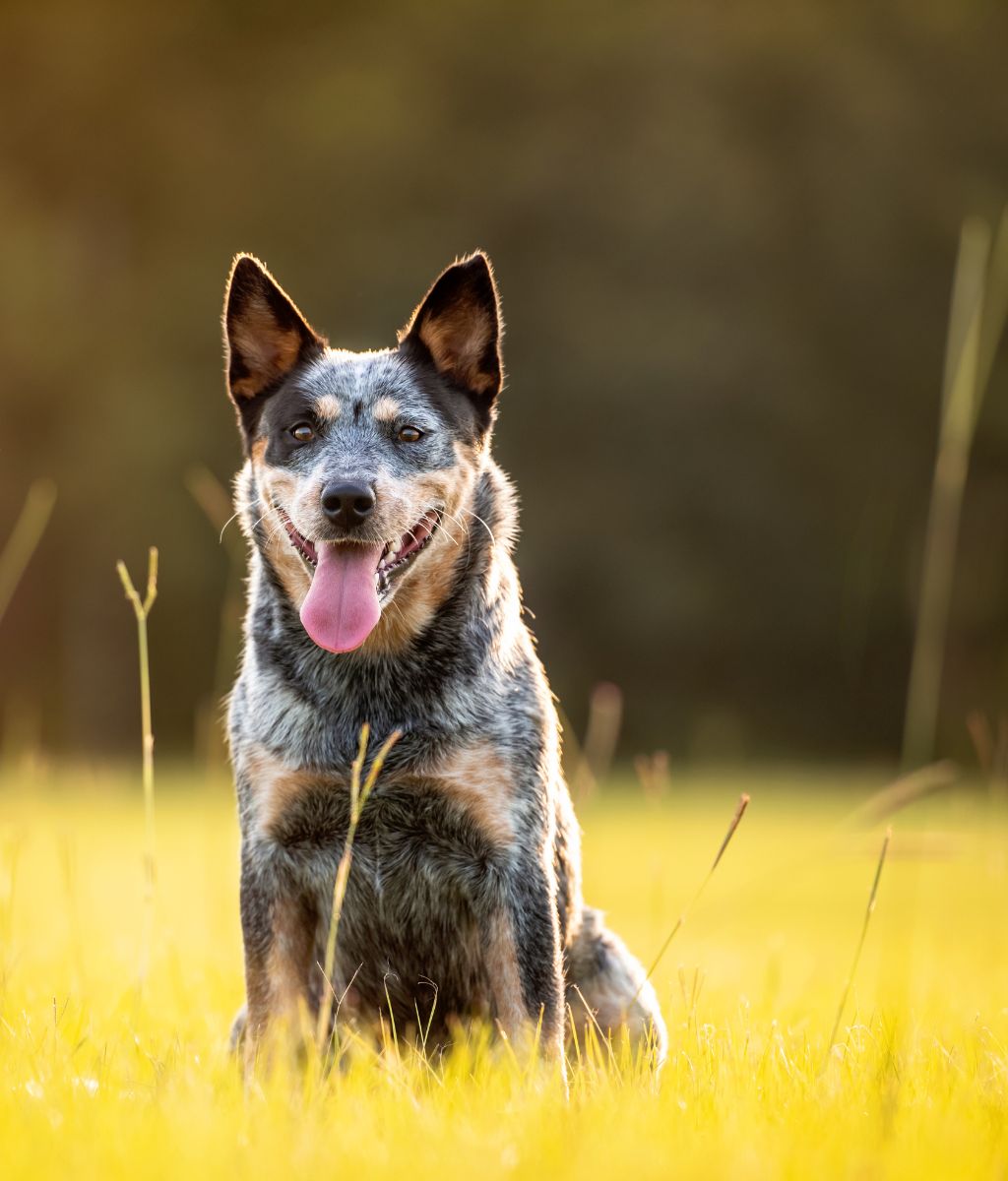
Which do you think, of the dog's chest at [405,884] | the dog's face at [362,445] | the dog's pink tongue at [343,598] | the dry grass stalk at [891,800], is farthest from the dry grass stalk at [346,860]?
the dry grass stalk at [891,800]

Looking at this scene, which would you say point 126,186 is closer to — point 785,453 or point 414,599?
point 785,453

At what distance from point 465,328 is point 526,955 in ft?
5.58

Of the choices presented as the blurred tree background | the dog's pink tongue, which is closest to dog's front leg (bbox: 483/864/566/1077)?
the dog's pink tongue

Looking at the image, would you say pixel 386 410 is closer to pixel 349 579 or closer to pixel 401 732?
pixel 349 579

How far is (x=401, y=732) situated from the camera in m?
3.01

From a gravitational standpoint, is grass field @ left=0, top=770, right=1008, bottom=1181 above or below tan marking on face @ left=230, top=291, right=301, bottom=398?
below

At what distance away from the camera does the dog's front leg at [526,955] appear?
3033 millimetres

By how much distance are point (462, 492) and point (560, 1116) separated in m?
1.73

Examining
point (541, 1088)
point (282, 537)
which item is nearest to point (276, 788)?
point (282, 537)

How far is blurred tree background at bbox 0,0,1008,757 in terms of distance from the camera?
1917 cm

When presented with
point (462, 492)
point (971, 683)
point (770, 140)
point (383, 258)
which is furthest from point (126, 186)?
point (462, 492)

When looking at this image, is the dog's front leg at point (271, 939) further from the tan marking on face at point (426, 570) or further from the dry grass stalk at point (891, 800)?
the dry grass stalk at point (891, 800)

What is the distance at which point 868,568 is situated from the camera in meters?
2.36

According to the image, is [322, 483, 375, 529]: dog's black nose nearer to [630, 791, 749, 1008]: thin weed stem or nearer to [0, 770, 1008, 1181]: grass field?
[0, 770, 1008, 1181]: grass field
